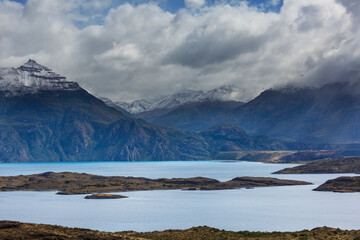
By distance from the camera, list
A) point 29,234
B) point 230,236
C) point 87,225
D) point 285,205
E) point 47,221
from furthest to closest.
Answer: point 285,205 → point 47,221 → point 87,225 → point 230,236 → point 29,234

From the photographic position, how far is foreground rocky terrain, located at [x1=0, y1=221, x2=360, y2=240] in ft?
265

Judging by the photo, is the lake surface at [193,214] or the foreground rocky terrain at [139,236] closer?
the foreground rocky terrain at [139,236]

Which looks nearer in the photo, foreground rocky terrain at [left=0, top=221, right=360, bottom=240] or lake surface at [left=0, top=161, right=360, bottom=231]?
foreground rocky terrain at [left=0, top=221, right=360, bottom=240]

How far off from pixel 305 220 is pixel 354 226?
17061 mm

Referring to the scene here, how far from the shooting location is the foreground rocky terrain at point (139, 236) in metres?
80.8

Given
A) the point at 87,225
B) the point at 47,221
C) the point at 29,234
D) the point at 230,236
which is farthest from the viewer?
the point at 47,221

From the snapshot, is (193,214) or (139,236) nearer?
(139,236)

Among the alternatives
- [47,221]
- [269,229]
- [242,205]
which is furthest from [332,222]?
[47,221]

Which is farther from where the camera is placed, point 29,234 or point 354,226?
point 354,226

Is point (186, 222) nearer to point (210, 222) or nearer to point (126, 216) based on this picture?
point (210, 222)

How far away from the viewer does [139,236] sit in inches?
3831

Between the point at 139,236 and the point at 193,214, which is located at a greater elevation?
the point at 193,214

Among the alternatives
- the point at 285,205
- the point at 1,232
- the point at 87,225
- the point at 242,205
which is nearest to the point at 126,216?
the point at 87,225

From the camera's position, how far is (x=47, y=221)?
492 feet
